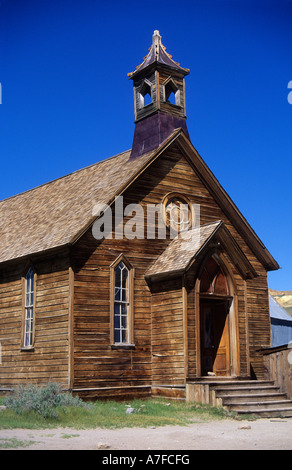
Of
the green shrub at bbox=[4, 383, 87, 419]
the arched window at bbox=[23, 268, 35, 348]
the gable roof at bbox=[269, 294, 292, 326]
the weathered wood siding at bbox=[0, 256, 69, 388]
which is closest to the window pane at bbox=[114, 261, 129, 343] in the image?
the weathered wood siding at bbox=[0, 256, 69, 388]

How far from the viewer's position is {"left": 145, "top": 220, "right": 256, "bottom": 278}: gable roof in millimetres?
18156

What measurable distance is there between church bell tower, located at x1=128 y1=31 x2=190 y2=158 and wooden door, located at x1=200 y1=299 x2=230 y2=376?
229 inches

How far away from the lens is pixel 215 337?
20094mm

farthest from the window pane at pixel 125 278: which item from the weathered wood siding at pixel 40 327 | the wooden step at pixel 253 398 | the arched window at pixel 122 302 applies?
the wooden step at pixel 253 398

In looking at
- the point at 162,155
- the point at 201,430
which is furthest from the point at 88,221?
the point at 201,430

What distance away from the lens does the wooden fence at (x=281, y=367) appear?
17.9 m

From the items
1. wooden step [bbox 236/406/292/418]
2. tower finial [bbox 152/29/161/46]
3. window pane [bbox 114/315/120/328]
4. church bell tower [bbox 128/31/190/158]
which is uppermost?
tower finial [bbox 152/29/161/46]

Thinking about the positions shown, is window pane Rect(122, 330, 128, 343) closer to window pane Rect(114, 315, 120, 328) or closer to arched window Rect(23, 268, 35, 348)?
window pane Rect(114, 315, 120, 328)

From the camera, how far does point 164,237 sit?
20047 mm

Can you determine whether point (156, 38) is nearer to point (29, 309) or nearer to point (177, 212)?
point (177, 212)

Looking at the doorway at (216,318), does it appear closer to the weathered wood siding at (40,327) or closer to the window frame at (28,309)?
the weathered wood siding at (40,327)

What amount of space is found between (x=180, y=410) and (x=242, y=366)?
142 inches

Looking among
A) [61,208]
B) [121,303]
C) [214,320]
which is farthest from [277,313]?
[121,303]

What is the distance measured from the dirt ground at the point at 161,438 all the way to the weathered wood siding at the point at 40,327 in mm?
5279
